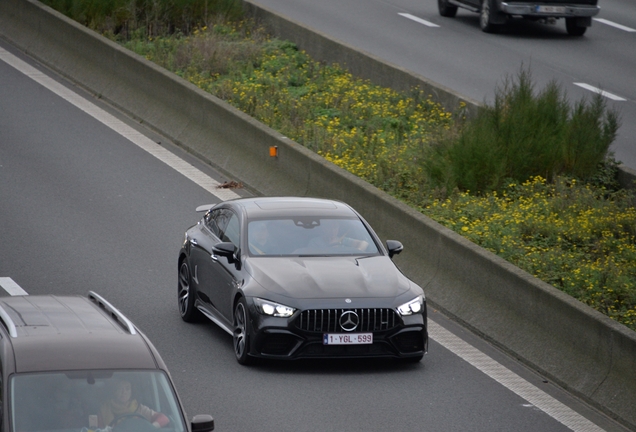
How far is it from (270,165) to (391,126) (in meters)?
3.36

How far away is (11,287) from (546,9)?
1971 centimetres

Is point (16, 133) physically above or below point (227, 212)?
below

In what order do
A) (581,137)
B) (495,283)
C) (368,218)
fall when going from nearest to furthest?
(495,283), (368,218), (581,137)

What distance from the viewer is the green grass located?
1505 cm

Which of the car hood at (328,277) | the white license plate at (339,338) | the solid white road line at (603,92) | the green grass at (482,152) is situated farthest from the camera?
the solid white road line at (603,92)

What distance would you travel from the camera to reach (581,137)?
1892 cm

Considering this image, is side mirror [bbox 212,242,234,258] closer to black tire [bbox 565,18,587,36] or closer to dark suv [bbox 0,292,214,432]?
dark suv [bbox 0,292,214,432]

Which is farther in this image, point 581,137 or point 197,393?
point 581,137

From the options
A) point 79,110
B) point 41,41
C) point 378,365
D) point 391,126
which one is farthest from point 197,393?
point 41,41

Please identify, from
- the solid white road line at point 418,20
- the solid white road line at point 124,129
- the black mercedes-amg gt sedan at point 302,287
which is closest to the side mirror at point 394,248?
the black mercedes-amg gt sedan at point 302,287

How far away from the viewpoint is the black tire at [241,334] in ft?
39.1

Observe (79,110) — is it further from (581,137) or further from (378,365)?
(378,365)

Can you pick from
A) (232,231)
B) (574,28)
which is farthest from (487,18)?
(232,231)

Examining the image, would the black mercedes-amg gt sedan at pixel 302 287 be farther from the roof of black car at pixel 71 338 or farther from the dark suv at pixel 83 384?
the dark suv at pixel 83 384
